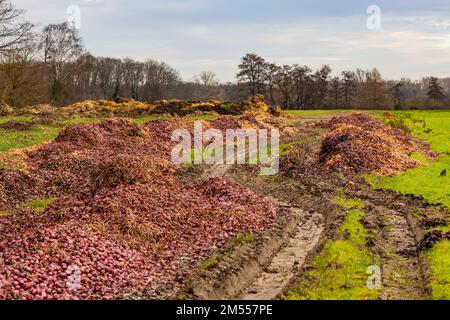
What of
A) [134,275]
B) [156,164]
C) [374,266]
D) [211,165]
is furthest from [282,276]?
[211,165]

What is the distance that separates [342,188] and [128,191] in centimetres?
1227

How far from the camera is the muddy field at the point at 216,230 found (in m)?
14.4

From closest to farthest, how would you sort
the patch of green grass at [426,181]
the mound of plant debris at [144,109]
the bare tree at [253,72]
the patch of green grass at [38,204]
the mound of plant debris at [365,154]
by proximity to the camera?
the patch of green grass at [38,204] → the patch of green grass at [426,181] → the mound of plant debris at [365,154] → the mound of plant debris at [144,109] → the bare tree at [253,72]

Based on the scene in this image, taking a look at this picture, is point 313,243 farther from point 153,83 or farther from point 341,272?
point 153,83

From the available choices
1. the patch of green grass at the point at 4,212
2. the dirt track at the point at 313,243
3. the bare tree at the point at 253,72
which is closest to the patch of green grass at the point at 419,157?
the dirt track at the point at 313,243

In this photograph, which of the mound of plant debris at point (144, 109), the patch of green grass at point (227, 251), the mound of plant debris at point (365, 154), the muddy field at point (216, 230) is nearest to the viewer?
the muddy field at point (216, 230)

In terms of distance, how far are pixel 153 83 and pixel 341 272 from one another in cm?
11417

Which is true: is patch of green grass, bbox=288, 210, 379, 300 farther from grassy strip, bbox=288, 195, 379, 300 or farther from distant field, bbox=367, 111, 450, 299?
distant field, bbox=367, 111, 450, 299

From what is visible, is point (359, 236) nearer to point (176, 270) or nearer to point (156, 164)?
point (176, 270)

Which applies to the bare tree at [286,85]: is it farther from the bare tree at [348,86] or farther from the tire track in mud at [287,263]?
the tire track in mud at [287,263]

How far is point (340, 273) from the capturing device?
1552cm

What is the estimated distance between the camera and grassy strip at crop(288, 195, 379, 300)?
551 inches

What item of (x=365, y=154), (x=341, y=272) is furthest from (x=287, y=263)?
(x=365, y=154)

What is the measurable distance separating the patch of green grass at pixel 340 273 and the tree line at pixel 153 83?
60505 mm
